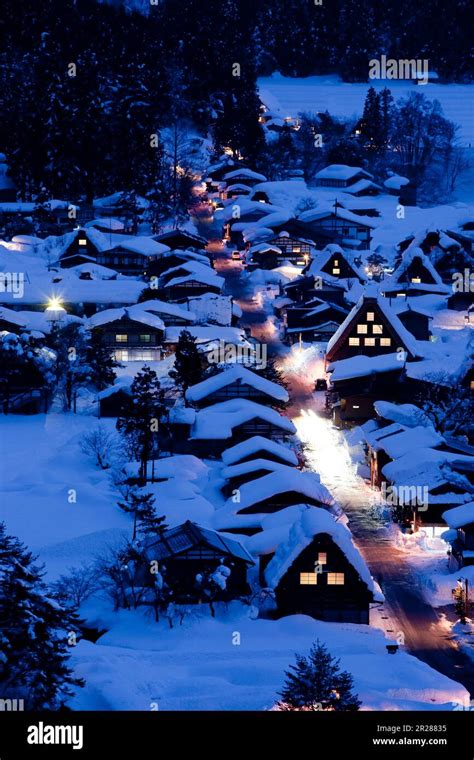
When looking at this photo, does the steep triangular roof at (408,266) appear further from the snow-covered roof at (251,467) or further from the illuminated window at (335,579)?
the illuminated window at (335,579)

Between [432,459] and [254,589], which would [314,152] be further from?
[254,589]

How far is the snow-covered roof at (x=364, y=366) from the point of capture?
36.4m

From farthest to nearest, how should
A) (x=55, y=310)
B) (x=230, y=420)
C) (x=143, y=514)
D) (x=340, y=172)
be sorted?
(x=340, y=172) < (x=55, y=310) < (x=230, y=420) < (x=143, y=514)

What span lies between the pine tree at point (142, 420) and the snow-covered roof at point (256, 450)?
1.99m

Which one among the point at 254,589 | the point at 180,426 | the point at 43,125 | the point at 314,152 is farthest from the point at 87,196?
the point at 254,589

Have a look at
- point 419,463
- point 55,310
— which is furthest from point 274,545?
point 55,310

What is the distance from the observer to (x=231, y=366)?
35.6 m

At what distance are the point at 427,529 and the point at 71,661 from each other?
11144mm

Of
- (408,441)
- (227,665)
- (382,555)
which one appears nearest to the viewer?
(227,665)

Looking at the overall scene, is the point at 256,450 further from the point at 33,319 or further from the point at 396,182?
the point at 396,182

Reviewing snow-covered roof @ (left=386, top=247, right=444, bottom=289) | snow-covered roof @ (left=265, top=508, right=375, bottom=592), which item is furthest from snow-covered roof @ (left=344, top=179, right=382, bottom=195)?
snow-covered roof @ (left=265, top=508, right=375, bottom=592)

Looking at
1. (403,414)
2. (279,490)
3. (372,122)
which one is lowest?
(279,490)

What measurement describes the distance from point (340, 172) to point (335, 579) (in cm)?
4995

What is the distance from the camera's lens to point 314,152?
249 feet
